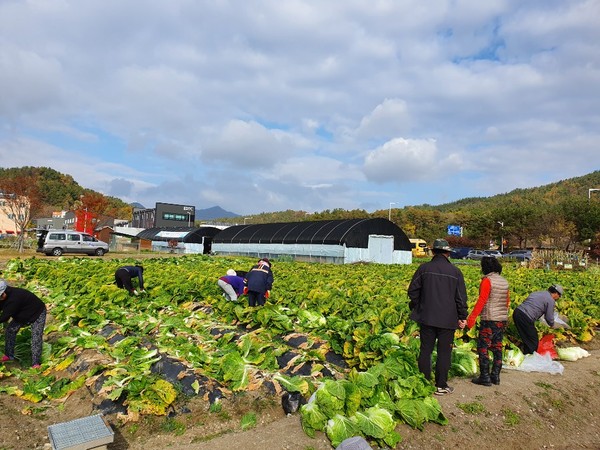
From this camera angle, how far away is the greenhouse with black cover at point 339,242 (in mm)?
29578

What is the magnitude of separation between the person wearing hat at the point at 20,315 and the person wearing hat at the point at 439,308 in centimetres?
589

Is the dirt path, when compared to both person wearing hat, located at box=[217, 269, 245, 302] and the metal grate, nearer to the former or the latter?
the metal grate

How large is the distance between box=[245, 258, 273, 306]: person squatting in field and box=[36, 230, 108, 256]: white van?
26.7 meters

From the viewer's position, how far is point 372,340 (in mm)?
6691

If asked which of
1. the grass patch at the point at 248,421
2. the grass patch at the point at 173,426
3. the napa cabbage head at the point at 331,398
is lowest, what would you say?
the grass patch at the point at 173,426

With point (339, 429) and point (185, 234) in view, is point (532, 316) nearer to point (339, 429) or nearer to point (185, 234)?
point (339, 429)

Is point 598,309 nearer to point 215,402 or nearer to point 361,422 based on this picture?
point 361,422

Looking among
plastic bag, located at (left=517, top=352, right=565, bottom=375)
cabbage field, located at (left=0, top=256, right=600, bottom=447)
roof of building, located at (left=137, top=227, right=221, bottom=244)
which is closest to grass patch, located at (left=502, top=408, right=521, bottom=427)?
cabbage field, located at (left=0, top=256, right=600, bottom=447)

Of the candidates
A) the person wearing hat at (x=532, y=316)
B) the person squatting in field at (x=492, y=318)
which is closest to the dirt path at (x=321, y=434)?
the person squatting in field at (x=492, y=318)

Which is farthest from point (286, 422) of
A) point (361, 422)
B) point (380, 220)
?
point (380, 220)

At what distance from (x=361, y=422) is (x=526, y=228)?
233 ft

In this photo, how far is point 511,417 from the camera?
5191mm

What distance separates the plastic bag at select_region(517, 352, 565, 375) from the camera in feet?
22.8

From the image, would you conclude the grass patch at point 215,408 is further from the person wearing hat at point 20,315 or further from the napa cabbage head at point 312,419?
the person wearing hat at point 20,315
